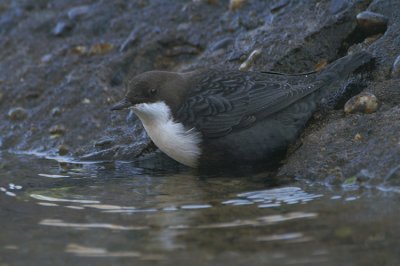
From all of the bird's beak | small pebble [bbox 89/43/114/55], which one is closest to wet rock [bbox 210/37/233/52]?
small pebble [bbox 89/43/114/55]

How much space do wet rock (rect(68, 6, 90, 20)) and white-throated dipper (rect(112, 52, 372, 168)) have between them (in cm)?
306

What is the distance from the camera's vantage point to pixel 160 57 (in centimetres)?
791

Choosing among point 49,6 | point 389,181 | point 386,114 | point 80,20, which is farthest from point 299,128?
point 49,6

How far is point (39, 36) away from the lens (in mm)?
9109

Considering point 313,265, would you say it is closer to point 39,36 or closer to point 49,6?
point 39,36

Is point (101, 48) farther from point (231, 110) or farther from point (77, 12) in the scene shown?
point (231, 110)

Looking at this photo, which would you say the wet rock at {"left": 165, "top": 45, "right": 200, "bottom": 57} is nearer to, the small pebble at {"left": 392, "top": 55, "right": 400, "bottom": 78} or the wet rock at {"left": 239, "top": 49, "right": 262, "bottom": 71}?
the wet rock at {"left": 239, "top": 49, "right": 262, "bottom": 71}

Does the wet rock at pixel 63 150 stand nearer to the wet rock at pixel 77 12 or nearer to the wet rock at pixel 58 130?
the wet rock at pixel 58 130

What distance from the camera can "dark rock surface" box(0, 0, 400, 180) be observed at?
17.9 feet

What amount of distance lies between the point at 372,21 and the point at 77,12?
4.11 m

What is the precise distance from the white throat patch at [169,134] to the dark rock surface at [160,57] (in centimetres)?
64

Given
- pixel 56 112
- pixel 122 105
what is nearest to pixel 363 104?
pixel 122 105

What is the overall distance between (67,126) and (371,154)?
3620 mm

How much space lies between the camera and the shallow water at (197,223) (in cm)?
347
